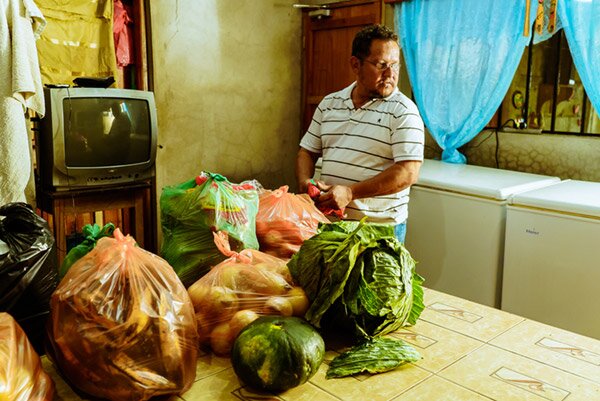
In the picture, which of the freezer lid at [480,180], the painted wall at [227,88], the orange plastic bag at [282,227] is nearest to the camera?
the orange plastic bag at [282,227]

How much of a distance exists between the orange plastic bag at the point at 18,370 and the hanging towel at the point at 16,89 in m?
2.14

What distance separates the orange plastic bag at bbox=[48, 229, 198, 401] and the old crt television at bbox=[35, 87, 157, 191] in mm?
2206

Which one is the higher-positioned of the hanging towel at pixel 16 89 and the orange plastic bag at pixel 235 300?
the hanging towel at pixel 16 89

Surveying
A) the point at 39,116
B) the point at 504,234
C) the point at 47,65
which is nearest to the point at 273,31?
the point at 47,65

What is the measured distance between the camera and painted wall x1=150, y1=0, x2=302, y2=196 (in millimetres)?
3910

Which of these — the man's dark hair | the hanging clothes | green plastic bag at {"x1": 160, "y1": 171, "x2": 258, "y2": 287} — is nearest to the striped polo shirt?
the man's dark hair

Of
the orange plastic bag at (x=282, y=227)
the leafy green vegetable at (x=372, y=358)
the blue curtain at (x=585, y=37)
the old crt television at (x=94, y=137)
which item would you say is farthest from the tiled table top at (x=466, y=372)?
the old crt television at (x=94, y=137)

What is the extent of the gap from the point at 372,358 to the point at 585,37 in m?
2.50

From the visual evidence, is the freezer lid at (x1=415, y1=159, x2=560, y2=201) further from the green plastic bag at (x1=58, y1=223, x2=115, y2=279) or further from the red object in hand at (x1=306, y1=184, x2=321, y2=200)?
the green plastic bag at (x1=58, y1=223, x2=115, y2=279)

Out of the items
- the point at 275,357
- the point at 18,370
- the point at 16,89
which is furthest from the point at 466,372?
the point at 16,89

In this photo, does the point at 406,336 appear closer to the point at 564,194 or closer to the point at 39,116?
the point at 564,194

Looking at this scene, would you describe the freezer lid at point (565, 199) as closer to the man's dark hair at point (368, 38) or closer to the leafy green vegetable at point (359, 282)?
the man's dark hair at point (368, 38)

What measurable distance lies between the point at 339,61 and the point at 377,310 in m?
3.33

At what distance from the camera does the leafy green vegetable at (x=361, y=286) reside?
3.78 feet
